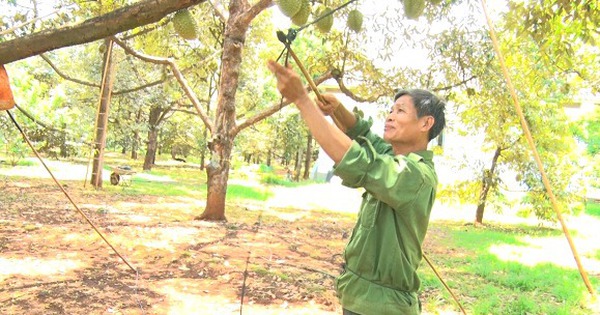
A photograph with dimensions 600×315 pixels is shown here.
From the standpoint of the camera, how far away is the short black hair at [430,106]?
178 cm

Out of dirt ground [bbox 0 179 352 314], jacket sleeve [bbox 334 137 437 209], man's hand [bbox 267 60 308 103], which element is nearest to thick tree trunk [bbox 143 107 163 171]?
dirt ground [bbox 0 179 352 314]

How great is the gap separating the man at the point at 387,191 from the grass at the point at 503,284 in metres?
2.92

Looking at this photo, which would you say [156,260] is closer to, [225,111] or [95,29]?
[225,111]

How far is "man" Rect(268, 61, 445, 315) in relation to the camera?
1.40m

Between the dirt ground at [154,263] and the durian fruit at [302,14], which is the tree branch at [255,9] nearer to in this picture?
the durian fruit at [302,14]

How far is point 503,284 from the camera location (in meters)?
5.27

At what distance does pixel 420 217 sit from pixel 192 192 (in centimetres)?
1086

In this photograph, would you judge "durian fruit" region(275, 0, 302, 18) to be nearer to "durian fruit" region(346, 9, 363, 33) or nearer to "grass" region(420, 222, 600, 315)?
"durian fruit" region(346, 9, 363, 33)

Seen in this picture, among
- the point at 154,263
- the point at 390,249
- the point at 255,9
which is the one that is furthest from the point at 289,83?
the point at 255,9

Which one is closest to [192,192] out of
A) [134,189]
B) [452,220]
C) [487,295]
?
[134,189]

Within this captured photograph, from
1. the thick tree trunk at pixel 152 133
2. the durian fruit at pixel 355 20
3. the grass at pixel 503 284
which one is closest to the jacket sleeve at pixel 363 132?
the durian fruit at pixel 355 20

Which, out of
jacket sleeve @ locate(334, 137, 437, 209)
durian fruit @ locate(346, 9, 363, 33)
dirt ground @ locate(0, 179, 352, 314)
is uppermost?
durian fruit @ locate(346, 9, 363, 33)

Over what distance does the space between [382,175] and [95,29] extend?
1.15 metres

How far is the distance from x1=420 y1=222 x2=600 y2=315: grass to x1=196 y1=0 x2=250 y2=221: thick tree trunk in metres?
3.09
